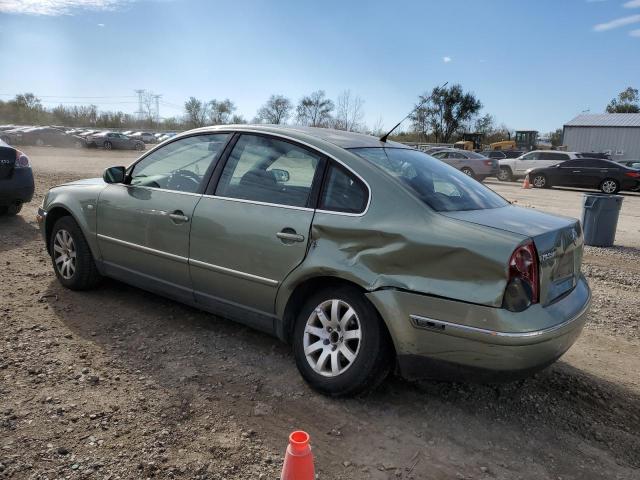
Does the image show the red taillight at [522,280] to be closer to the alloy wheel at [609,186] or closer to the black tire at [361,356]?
the black tire at [361,356]

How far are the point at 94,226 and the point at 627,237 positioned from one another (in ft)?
30.2

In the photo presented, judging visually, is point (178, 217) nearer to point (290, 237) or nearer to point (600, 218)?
point (290, 237)

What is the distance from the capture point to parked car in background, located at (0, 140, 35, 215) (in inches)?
309

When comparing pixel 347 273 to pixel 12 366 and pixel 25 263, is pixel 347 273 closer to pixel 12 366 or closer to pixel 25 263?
pixel 12 366

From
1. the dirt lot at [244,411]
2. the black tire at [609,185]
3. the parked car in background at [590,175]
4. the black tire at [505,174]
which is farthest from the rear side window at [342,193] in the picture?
the black tire at [505,174]

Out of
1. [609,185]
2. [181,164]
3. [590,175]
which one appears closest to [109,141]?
[590,175]

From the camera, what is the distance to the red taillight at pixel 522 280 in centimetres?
258

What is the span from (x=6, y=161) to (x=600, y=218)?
948 centimetres

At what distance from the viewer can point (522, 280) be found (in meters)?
2.61

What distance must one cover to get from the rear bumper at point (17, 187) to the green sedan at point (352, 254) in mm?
4661

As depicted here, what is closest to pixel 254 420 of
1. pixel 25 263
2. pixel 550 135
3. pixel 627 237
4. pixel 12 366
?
pixel 12 366

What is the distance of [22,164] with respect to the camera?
322 inches

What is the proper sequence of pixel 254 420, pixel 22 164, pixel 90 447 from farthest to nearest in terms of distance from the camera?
pixel 22 164, pixel 254 420, pixel 90 447

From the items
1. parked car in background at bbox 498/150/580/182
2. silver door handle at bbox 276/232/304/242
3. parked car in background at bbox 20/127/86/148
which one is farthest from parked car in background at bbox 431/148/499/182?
parked car in background at bbox 20/127/86/148
